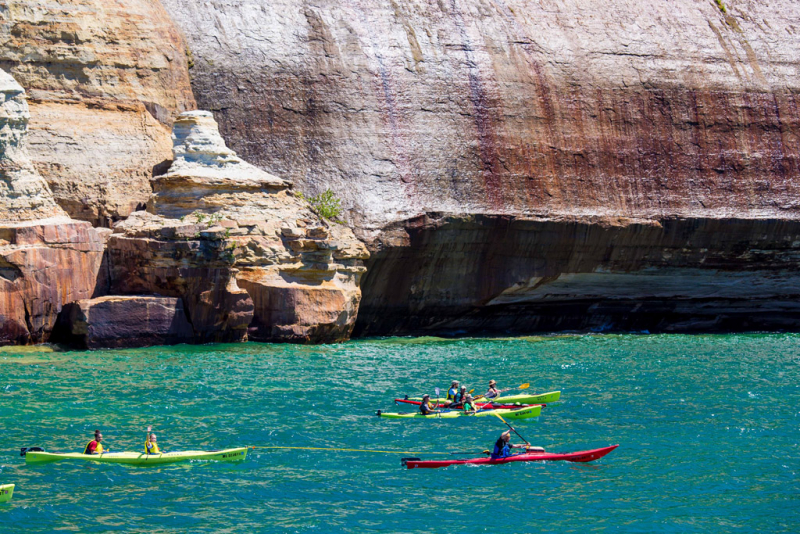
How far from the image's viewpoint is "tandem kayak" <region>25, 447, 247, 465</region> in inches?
680

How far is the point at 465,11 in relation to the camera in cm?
4162

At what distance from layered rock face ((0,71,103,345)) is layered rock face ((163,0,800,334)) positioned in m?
7.90

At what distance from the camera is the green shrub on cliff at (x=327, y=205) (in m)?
35.6

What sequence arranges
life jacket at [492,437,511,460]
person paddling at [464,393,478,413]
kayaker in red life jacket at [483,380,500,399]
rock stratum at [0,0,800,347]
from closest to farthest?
life jacket at [492,437,511,460], person paddling at [464,393,478,413], kayaker in red life jacket at [483,380,500,399], rock stratum at [0,0,800,347]

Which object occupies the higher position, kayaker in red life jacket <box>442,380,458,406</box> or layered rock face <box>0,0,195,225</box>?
layered rock face <box>0,0,195,225</box>

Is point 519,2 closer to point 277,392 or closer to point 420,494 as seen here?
point 277,392

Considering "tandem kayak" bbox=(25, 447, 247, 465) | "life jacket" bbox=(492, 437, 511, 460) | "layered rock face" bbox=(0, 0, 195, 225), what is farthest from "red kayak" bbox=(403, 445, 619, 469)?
"layered rock face" bbox=(0, 0, 195, 225)

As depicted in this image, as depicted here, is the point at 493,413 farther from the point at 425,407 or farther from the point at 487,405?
the point at 425,407

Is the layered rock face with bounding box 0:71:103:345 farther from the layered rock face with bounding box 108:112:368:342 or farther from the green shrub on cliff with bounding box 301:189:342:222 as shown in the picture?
the green shrub on cliff with bounding box 301:189:342:222

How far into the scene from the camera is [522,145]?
39.2 meters

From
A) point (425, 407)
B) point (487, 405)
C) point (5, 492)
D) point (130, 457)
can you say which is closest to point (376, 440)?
point (425, 407)

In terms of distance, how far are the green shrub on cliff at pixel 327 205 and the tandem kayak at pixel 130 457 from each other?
60.8 feet

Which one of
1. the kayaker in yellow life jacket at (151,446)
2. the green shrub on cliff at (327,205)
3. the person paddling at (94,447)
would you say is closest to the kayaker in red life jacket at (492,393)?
the kayaker in yellow life jacket at (151,446)

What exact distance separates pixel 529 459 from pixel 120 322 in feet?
51.7
